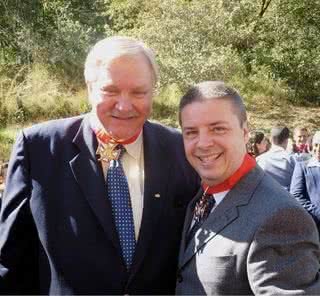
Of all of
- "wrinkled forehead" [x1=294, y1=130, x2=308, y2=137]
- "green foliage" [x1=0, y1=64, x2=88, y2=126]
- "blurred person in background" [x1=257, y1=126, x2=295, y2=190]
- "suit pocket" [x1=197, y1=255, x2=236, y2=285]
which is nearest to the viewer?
"suit pocket" [x1=197, y1=255, x2=236, y2=285]

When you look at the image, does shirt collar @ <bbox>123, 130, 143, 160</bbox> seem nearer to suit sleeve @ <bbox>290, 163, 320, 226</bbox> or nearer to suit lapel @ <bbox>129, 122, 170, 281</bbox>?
suit lapel @ <bbox>129, 122, 170, 281</bbox>

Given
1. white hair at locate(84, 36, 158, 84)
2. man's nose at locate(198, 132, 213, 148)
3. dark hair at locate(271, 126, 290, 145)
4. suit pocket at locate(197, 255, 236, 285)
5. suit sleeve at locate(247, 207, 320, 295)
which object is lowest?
dark hair at locate(271, 126, 290, 145)

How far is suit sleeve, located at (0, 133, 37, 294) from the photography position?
7.11 feet

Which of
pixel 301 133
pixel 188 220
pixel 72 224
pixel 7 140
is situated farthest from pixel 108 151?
pixel 7 140

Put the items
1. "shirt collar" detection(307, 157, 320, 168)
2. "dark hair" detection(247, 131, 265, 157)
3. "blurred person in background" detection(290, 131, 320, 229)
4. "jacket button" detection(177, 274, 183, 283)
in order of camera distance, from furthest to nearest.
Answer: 1. "dark hair" detection(247, 131, 265, 157)
2. "shirt collar" detection(307, 157, 320, 168)
3. "blurred person in background" detection(290, 131, 320, 229)
4. "jacket button" detection(177, 274, 183, 283)

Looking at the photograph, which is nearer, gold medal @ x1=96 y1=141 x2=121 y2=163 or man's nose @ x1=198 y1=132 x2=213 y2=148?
man's nose @ x1=198 y1=132 x2=213 y2=148

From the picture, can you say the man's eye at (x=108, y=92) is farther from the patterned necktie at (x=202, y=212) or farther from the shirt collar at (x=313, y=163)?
the shirt collar at (x=313, y=163)

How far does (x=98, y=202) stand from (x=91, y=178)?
0.11 meters

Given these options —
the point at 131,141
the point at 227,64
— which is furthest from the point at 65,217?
the point at 227,64

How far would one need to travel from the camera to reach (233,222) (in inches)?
75.0

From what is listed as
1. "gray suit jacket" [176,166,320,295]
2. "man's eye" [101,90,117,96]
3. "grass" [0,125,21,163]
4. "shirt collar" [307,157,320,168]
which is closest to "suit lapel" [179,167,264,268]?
"gray suit jacket" [176,166,320,295]

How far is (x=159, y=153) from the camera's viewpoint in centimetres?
236

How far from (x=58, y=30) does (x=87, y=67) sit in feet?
49.1

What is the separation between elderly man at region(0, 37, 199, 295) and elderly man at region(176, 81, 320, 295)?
18 cm
